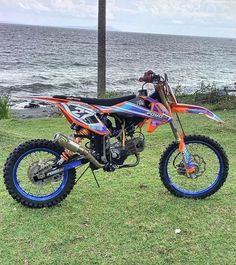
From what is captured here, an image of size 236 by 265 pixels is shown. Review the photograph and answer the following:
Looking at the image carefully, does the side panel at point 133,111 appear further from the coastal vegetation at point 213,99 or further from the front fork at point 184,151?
the coastal vegetation at point 213,99

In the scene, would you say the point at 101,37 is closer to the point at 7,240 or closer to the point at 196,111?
the point at 196,111

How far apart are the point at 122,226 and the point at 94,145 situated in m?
0.87

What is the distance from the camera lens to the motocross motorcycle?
4.06 metres

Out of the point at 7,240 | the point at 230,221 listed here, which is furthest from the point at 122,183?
the point at 7,240

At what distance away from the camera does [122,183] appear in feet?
16.3

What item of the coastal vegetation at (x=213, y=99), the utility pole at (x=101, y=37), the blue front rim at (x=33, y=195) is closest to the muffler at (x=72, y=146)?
the blue front rim at (x=33, y=195)

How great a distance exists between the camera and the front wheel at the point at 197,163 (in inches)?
177

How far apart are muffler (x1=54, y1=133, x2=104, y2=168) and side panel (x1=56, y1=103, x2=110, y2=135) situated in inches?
7.4

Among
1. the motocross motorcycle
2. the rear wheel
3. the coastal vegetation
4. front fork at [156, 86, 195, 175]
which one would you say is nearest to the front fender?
the motocross motorcycle

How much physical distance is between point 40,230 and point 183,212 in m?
1.40

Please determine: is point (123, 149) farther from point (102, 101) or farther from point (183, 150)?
point (183, 150)

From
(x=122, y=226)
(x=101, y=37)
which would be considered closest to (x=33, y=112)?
(x=101, y=37)

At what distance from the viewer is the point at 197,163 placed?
4531 mm

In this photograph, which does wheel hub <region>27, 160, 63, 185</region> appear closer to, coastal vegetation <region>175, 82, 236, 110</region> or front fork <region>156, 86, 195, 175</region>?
front fork <region>156, 86, 195, 175</region>
